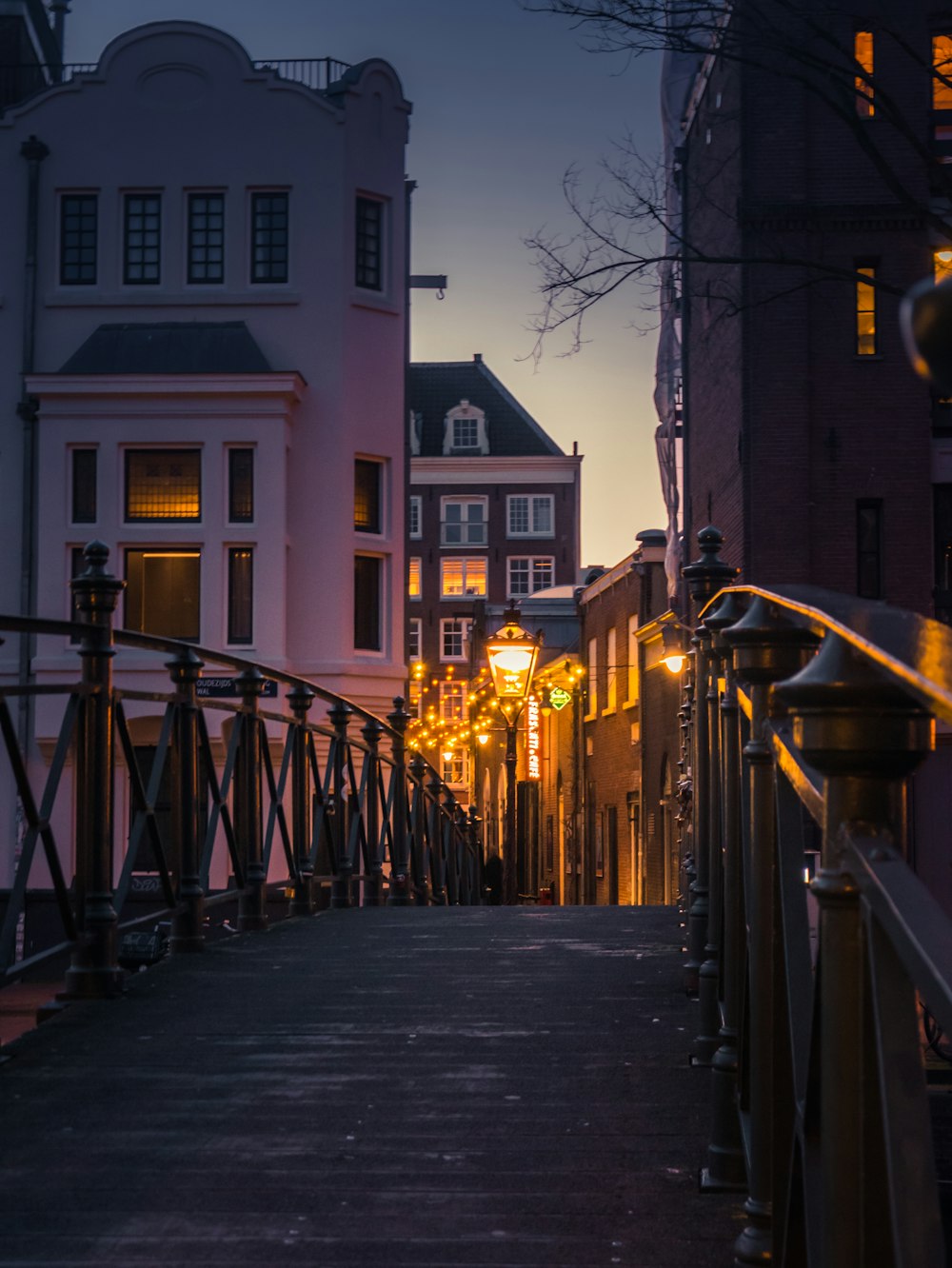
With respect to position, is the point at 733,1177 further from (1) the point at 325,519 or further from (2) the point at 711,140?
(2) the point at 711,140

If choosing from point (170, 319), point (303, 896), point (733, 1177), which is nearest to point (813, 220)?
point (170, 319)

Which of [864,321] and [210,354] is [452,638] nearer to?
[210,354]

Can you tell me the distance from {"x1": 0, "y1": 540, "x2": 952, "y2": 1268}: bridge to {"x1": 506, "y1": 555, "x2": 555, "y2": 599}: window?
59713 mm

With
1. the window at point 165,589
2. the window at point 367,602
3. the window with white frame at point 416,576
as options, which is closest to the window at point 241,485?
the window at point 165,589

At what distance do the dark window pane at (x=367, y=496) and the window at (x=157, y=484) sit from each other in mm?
2792

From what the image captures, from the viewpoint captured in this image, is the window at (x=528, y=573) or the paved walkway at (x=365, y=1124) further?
the window at (x=528, y=573)

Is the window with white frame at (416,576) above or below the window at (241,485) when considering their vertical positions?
above

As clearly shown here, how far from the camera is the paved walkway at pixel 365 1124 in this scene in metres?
3.42

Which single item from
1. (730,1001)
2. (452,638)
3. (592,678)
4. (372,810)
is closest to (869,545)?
(592,678)

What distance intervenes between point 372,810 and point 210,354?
17.2m

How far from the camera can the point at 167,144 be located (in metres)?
29.1

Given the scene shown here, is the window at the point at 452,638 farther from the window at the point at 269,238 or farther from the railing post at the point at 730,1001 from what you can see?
the railing post at the point at 730,1001

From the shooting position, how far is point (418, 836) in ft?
50.2

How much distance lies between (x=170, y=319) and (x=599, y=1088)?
26.2 m
